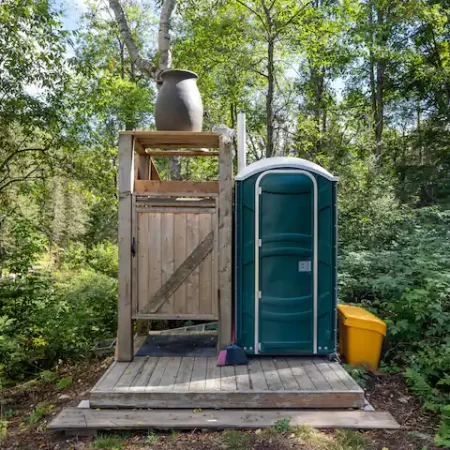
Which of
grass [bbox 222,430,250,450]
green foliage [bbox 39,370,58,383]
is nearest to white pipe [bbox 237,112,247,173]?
grass [bbox 222,430,250,450]

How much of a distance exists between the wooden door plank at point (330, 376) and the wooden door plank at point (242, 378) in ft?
2.32

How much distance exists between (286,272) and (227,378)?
117cm

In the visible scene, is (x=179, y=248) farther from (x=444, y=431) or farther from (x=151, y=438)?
(x=444, y=431)

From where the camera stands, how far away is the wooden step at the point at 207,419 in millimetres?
2838

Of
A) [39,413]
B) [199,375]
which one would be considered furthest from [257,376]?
[39,413]

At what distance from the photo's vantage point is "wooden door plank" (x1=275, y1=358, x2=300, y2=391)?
3197 millimetres

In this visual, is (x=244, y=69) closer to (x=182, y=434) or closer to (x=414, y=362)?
(x=414, y=362)

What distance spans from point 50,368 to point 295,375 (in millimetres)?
3330

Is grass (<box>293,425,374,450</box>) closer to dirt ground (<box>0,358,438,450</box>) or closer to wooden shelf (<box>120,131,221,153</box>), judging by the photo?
dirt ground (<box>0,358,438,450</box>)

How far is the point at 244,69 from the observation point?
11375mm

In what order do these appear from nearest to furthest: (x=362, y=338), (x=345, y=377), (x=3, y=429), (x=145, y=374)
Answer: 1. (x=3, y=429)
2. (x=345, y=377)
3. (x=145, y=374)
4. (x=362, y=338)

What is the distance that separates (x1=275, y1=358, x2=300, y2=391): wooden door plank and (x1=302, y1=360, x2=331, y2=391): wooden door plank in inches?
6.4

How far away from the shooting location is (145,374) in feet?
11.4

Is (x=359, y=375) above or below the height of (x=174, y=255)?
below
